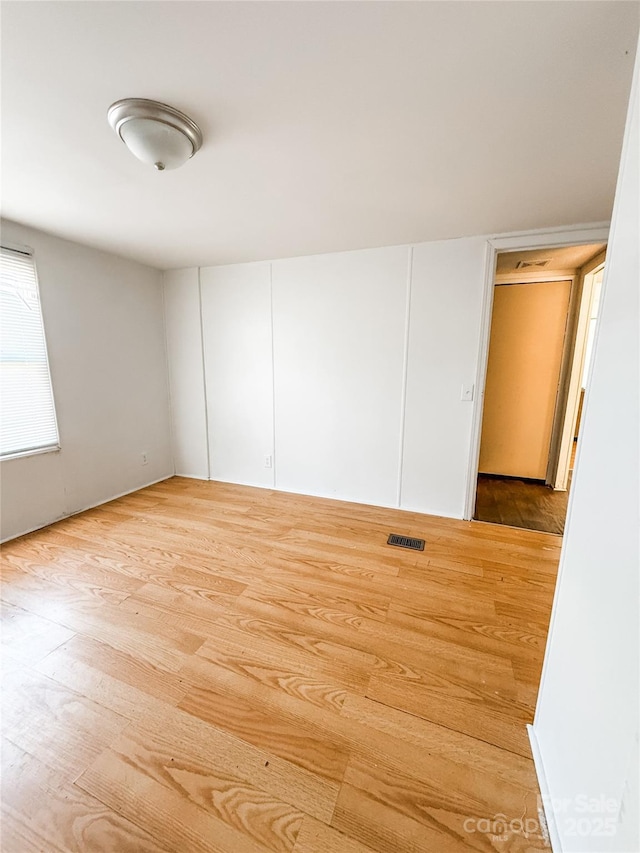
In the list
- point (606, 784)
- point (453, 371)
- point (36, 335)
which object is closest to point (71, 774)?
point (606, 784)

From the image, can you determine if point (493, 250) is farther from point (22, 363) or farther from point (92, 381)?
point (22, 363)

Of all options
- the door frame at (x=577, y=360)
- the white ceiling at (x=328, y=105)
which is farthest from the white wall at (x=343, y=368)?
the door frame at (x=577, y=360)

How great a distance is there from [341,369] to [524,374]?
229cm

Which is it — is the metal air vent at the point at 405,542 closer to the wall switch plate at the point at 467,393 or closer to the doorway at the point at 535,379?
the doorway at the point at 535,379

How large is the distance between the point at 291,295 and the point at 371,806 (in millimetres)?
3235

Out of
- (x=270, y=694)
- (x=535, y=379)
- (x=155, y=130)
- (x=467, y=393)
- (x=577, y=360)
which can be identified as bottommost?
(x=270, y=694)

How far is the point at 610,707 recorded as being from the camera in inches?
27.1

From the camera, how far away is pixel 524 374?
3.78 meters

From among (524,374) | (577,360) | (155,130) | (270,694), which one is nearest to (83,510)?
(270,694)

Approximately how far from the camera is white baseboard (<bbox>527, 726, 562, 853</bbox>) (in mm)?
897

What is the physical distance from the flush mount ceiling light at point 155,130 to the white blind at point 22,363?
1745 millimetres

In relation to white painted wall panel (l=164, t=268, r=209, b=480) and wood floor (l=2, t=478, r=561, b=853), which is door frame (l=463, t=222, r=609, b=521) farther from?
white painted wall panel (l=164, t=268, r=209, b=480)

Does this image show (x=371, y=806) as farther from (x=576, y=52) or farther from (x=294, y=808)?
(x=576, y=52)

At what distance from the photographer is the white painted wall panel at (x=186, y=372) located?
3529 millimetres
